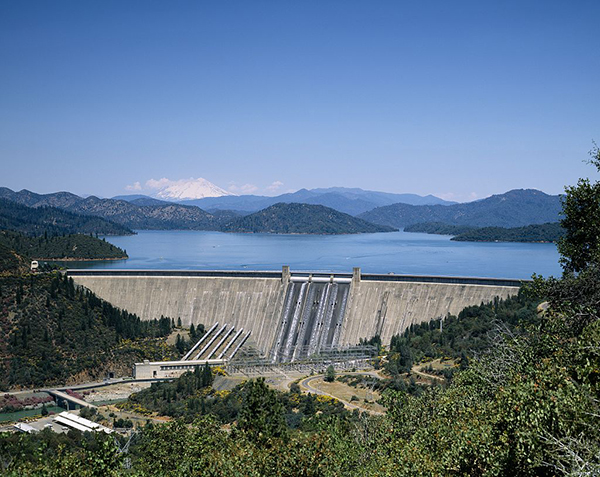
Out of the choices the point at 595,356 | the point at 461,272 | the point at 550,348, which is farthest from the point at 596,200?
the point at 461,272

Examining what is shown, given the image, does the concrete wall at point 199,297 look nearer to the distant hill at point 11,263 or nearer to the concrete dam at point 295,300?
the concrete dam at point 295,300

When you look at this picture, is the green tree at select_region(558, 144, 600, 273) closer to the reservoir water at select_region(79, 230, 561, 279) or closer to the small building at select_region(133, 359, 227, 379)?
the small building at select_region(133, 359, 227, 379)

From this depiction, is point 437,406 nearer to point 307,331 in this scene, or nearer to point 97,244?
point 307,331

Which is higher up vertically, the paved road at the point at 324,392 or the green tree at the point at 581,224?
the green tree at the point at 581,224

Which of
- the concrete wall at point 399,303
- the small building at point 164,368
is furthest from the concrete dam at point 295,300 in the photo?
the small building at point 164,368

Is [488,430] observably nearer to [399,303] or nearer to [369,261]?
[399,303]
